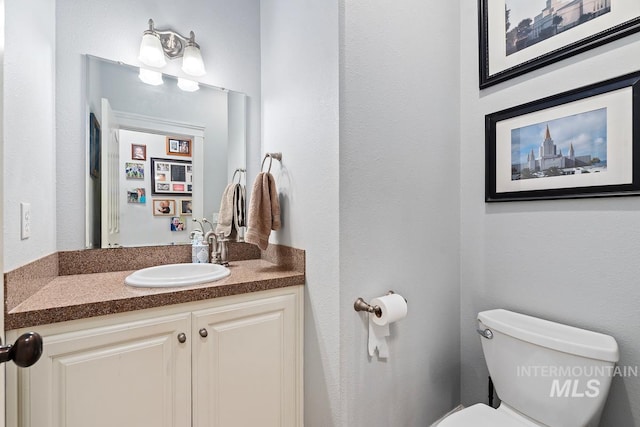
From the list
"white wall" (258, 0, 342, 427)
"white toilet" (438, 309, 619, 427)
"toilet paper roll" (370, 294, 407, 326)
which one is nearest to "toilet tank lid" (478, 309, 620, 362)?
"white toilet" (438, 309, 619, 427)

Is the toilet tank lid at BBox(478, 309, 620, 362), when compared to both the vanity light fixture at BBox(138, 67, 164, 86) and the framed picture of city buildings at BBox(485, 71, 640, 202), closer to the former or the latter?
the framed picture of city buildings at BBox(485, 71, 640, 202)

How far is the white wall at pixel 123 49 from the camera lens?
1.34 meters

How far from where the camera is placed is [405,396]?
140cm

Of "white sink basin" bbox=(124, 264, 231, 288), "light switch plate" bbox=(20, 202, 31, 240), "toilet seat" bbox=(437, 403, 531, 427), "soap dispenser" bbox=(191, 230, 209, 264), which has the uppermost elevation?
"light switch plate" bbox=(20, 202, 31, 240)

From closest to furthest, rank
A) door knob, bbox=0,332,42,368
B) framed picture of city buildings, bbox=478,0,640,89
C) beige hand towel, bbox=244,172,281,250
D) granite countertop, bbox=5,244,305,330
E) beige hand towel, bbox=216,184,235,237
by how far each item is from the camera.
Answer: door knob, bbox=0,332,42,368, granite countertop, bbox=5,244,305,330, framed picture of city buildings, bbox=478,0,640,89, beige hand towel, bbox=244,172,281,250, beige hand towel, bbox=216,184,235,237

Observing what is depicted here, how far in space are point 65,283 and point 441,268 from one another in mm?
1673

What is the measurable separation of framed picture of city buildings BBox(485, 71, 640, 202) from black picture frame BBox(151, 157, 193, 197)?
156 centimetres

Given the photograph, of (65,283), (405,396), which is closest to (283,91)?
(65,283)

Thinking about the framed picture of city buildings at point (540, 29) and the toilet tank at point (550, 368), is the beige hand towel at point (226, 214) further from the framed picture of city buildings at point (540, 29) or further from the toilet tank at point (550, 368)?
the framed picture of city buildings at point (540, 29)

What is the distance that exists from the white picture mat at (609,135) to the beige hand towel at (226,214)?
1436 mm

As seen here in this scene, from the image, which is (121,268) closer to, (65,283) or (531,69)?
(65,283)

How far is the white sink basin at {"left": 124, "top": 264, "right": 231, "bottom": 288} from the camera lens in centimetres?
113

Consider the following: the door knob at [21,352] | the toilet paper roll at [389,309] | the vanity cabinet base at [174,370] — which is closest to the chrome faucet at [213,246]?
the vanity cabinet base at [174,370]

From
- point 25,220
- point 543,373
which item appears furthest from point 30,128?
point 543,373
